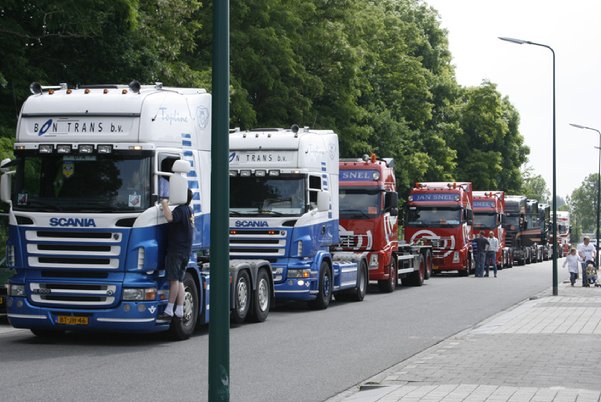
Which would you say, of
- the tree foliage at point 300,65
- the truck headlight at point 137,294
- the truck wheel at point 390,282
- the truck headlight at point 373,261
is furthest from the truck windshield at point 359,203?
the truck headlight at point 137,294

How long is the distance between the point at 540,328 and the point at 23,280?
8.13 metres

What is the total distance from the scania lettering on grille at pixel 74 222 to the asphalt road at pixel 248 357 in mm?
1658

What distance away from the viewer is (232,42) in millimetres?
35656

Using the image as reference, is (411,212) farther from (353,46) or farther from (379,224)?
(379,224)

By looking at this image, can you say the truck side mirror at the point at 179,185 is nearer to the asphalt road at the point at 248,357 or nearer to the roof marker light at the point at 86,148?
the roof marker light at the point at 86,148

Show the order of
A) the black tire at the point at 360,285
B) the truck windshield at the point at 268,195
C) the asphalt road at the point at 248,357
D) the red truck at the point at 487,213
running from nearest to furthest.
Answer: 1. the asphalt road at the point at 248,357
2. the truck windshield at the point at 268,195
3. the black tire at the point at 360,285
4. the red truck at the point at 487,213

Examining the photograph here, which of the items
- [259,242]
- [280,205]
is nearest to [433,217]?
[280,205]

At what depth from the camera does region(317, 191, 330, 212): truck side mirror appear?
70.2 ft

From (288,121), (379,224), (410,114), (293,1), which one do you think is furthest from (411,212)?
(410,114)

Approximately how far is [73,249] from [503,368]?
237 inches

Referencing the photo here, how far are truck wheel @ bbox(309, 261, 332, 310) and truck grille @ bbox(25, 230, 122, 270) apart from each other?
7754 millimetres

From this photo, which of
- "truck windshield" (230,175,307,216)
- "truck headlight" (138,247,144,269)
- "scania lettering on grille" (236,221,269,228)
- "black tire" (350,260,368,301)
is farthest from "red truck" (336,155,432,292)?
"truck headlight" (138,247,144,269)

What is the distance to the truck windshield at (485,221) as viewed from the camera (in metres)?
48.7

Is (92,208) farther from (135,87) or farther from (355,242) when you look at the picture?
Answer: (355,242)
